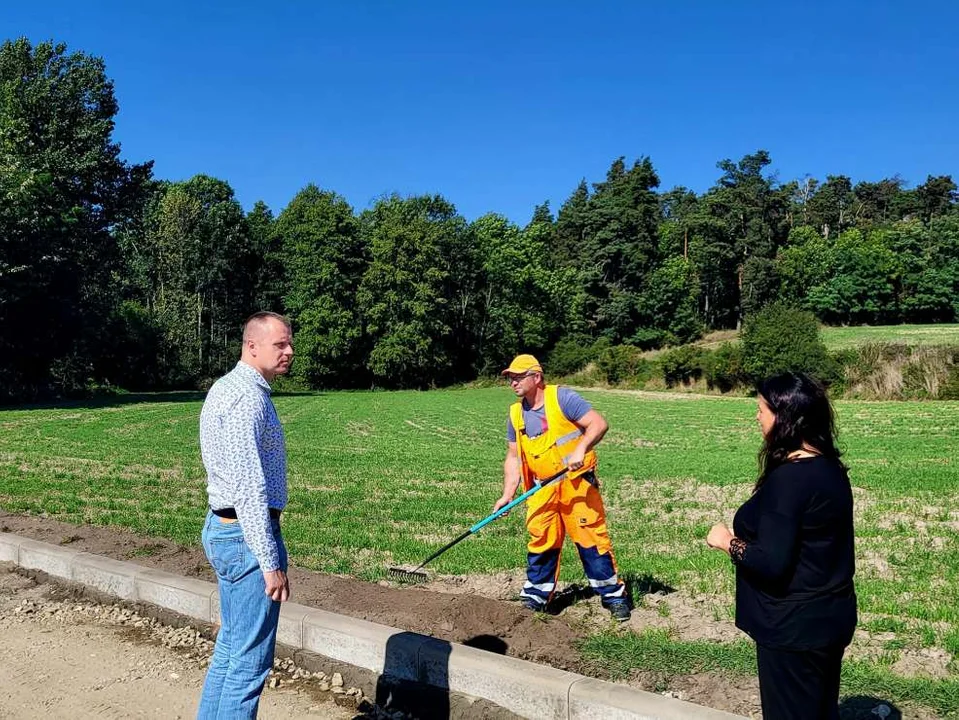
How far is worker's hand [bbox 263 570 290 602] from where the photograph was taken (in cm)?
311

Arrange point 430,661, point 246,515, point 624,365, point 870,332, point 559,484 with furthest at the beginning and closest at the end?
point 870,332 < point 624,365 < point 559,484 < point 430,661 < point 246,515

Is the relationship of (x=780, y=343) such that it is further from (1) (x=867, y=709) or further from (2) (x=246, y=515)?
(2) (x=246, y=515)

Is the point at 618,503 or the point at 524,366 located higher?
the point at 524,366

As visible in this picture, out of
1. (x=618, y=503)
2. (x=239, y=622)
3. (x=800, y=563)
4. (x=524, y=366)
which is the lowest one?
(x=618, y=503)

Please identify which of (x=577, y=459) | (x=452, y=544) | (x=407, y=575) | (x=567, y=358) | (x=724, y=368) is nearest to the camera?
(x=577, y=459)

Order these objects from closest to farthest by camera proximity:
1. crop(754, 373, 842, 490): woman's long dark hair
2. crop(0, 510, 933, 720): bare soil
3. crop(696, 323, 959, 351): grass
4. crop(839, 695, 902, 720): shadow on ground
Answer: crop(754, 373, 842, 490): woman's long dark hair < crop(839, 695, 902, 720): shadow on ground < crop(0, 510, 933, 720): bare soil < crop(696, 323, 959, 351): grass

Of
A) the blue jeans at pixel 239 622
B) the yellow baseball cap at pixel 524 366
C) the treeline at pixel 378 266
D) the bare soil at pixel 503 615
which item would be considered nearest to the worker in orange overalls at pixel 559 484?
the yellow baseball cap at pixel 524 366

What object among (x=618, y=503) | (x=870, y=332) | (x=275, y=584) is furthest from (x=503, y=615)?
(x=870, y=332)

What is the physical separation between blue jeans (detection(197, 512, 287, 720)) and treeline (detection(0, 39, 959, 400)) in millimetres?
29849

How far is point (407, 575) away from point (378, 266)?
168 ft

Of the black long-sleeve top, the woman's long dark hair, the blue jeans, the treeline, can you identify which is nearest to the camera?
the black long-sleeve top

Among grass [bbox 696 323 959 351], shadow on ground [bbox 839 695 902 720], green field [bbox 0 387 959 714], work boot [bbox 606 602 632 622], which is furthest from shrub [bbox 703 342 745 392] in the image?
shadow on ground [bbox 839 695 902 720]

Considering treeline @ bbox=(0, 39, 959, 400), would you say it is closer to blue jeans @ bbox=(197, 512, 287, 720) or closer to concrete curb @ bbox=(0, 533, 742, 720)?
concrete curb @ bbox=(0, 533, 742, 720)

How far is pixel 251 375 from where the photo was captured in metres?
3.32
